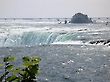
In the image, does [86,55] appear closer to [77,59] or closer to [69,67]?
[77,59]

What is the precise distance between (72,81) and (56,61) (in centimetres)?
1267

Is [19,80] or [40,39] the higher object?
[19,80]

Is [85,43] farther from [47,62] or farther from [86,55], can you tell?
[47,62]

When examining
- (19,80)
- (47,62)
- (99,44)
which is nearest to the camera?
(19,80)

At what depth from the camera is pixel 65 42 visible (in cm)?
6831

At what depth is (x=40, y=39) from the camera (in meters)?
72.1

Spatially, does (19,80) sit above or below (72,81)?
above

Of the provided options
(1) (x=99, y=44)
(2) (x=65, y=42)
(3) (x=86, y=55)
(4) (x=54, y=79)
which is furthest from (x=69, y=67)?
(2) (x=65, y=42)

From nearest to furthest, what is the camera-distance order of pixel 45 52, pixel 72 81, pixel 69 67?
pixel 72 81, pixel 69 67, pixel 45 52

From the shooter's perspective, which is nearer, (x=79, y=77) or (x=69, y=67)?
(x=79, y=77)

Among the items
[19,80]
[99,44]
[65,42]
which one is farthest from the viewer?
[65,42]

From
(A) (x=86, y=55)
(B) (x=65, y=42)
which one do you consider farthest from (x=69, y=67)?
(B) (x=65, y=42)

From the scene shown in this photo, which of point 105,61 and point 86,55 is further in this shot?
point 86,55

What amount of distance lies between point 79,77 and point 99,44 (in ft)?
104
